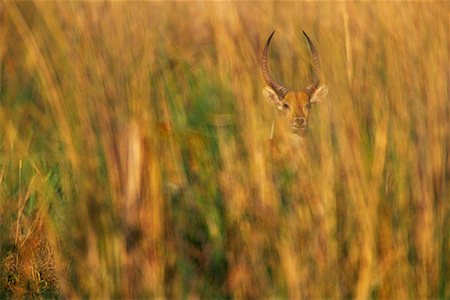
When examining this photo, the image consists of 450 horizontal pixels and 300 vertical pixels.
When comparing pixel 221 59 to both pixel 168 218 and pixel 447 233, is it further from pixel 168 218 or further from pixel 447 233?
pixel 447 233

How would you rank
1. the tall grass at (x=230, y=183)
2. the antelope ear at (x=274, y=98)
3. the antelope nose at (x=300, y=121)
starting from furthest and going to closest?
1. the antelope ear at (x=274, y=98)
2. the antelope nose at (x=300, y=121)
3. the tall grass at (x=230, y=183)

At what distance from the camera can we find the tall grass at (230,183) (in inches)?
91.4

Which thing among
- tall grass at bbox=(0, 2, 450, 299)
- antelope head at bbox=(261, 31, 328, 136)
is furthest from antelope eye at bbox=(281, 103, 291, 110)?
tall grass at bbox=(0, 2, 450, 299)

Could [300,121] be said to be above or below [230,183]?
below

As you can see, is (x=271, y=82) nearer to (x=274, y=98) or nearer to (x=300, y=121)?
(x=274, y=98)

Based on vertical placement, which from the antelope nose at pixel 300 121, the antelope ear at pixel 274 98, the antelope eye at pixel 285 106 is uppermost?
the antelope ear at pixel 274 98

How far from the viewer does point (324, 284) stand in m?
2.34

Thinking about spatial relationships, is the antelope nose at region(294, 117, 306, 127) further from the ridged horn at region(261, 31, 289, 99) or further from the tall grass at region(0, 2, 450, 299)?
the tall grass at region(0, 2, 450, 299)

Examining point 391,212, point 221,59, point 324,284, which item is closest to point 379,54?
point 221,59

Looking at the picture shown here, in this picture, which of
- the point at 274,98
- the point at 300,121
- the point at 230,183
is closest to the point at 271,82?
the point at 274,98

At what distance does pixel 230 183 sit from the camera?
102 inches

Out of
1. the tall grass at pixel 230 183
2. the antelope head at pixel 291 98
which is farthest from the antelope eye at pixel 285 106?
the tall grass at pixel 230 183

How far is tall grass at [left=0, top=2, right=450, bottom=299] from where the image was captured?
232cm

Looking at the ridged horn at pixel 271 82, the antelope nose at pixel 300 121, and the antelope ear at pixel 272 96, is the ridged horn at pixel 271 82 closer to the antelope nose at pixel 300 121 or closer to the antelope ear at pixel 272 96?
the antelope ear at pixel 272 96
